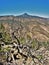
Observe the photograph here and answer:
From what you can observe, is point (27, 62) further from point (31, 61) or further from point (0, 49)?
point (0, 49)

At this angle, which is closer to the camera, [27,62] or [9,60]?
[9,60]

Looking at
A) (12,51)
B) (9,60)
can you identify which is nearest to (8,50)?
(12,51)

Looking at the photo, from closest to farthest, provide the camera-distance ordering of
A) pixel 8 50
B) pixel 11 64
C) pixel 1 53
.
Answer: pixel 11 64, pixel 1 53, pixel 8 50

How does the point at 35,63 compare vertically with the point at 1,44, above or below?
below

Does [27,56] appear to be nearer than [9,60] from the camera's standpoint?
No

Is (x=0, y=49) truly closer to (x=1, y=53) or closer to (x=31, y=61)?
(x=1, y=53)

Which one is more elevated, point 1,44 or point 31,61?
point 1,44

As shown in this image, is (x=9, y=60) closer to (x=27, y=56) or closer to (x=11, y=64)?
(x=11, y=64)

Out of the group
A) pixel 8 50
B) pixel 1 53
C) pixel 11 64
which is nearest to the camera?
pixel 11 64
